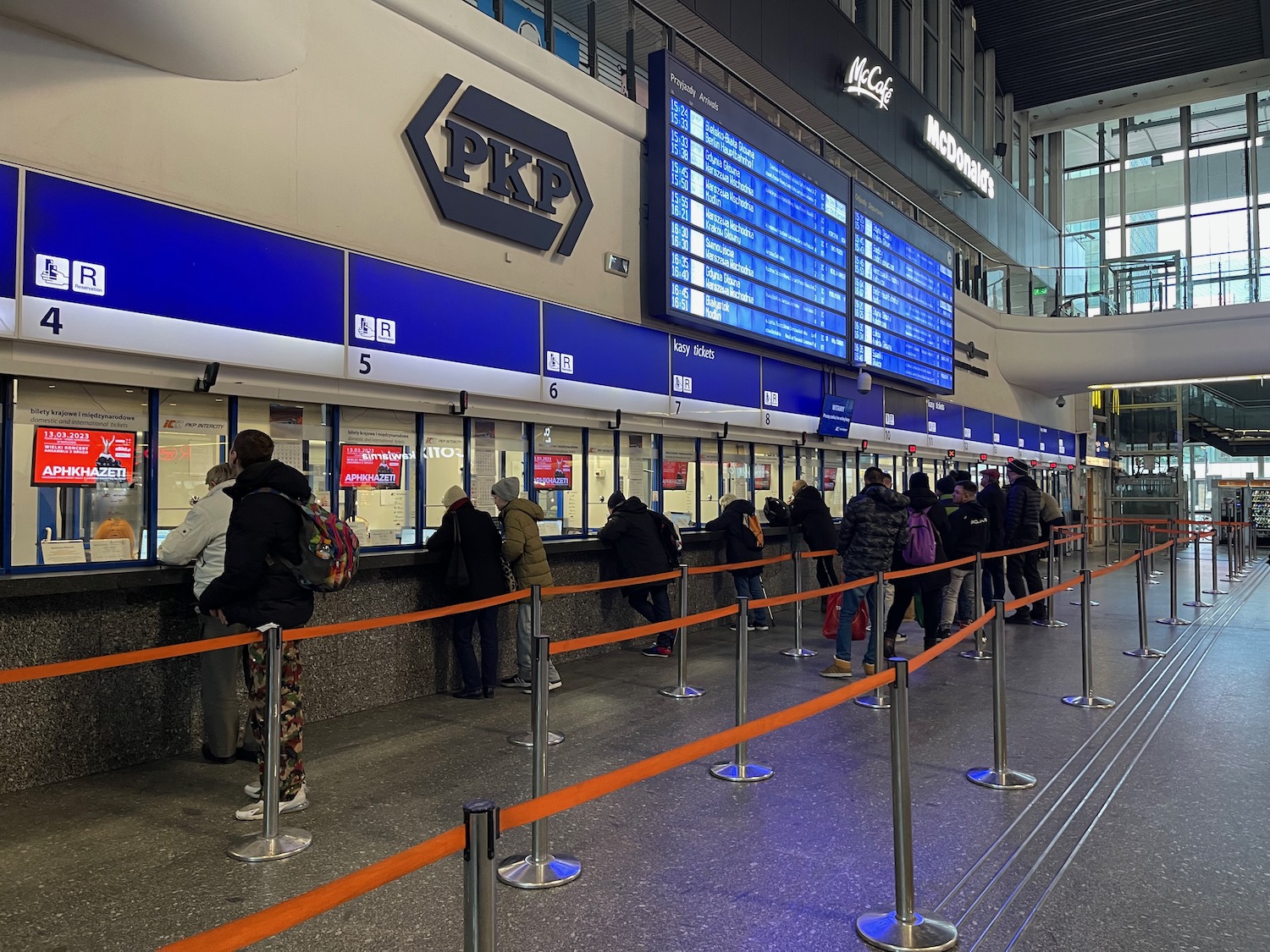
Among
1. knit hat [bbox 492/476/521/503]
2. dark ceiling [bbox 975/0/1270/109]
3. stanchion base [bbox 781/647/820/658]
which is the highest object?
dark ceiling [bbox 975/0/1270/109]

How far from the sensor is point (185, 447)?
5.00 meters

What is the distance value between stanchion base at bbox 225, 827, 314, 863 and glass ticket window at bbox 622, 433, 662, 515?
487 centimetres

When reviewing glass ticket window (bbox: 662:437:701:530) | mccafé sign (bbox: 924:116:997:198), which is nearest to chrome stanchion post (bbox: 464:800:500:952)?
glass ticket window (bbox: 662:437:701:530)

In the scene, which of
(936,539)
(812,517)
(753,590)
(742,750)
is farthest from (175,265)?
(812,517)

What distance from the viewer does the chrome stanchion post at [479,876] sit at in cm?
181

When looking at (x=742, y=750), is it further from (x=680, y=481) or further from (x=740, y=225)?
(x=740, y=225)

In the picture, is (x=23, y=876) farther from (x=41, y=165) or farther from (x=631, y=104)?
→ (x=631, y=104)

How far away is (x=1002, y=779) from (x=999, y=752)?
0.13 meters

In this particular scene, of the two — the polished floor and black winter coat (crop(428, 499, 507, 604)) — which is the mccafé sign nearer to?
the polished floor

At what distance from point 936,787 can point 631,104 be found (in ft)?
20.3

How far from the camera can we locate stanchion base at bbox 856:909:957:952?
9.04 ft

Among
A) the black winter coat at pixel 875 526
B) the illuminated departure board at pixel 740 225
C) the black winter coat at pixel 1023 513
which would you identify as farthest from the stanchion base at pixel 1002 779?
the black winter coat at pixel 1023 513

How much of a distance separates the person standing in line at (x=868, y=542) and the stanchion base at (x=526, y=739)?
2.49 metres

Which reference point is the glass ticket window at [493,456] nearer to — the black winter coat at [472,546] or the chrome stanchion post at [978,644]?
the black winter coat at [472,546]
